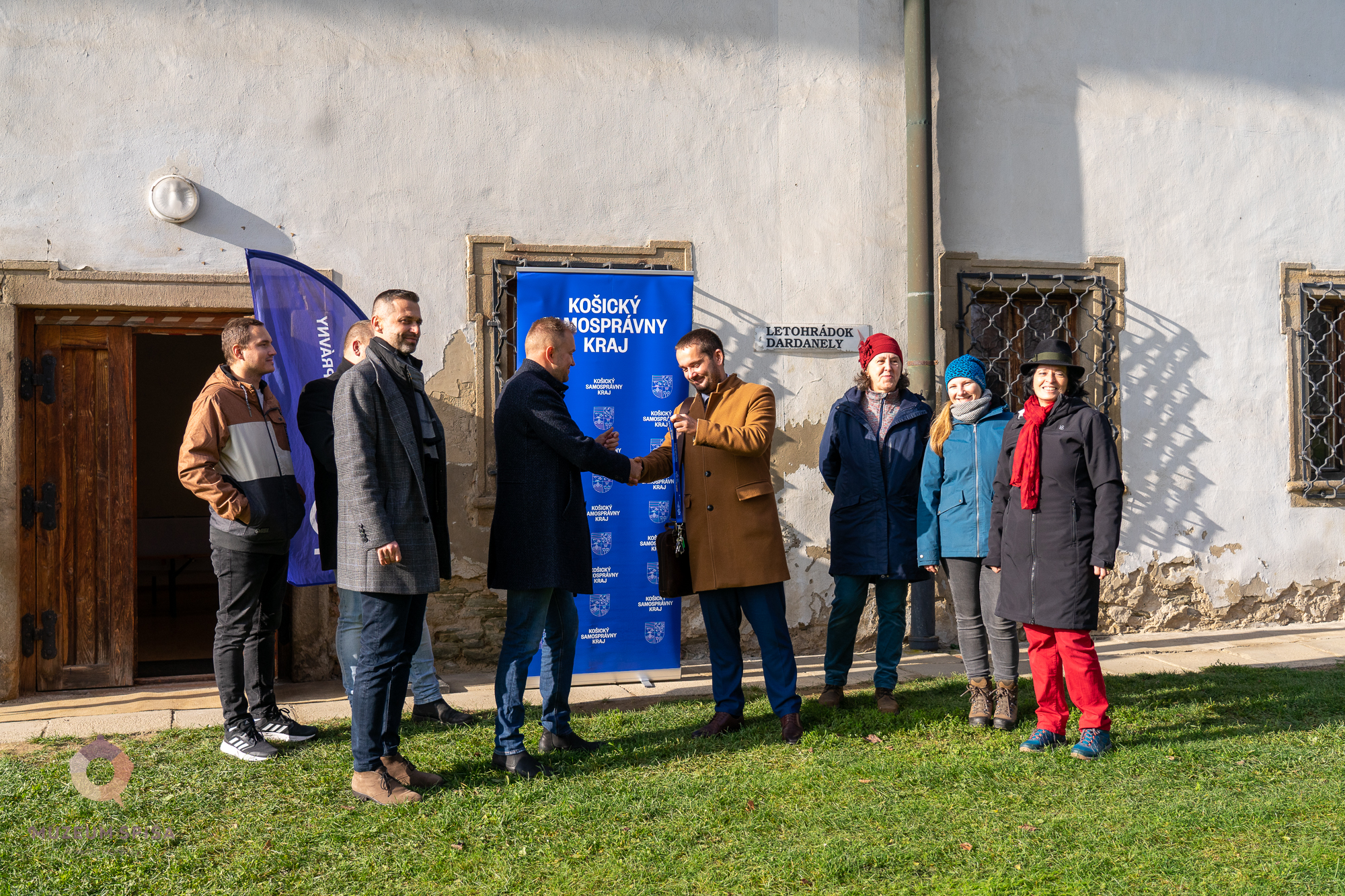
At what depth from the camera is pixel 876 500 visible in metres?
5.01

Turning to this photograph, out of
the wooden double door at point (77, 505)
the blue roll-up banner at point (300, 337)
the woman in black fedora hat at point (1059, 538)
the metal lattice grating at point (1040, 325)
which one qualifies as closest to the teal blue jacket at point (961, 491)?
the woman in black fedora hat at point (1059, 538)

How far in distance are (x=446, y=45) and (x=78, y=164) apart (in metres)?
2.17

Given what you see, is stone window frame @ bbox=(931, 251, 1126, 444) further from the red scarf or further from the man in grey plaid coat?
the man in grey plaid coat

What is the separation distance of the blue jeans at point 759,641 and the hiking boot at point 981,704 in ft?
2.76

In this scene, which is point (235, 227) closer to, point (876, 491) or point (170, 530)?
point (876, 491)

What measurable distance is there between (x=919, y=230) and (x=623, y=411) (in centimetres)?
259

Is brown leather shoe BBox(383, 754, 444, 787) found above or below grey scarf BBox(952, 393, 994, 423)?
below

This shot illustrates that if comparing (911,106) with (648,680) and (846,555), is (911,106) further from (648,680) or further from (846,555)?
(648,680)

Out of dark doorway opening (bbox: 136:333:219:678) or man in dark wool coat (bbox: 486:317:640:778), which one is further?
dark doorway opening (bbox: 136:333:219:678)

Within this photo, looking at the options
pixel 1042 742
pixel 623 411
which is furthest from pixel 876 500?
pixel 623 411

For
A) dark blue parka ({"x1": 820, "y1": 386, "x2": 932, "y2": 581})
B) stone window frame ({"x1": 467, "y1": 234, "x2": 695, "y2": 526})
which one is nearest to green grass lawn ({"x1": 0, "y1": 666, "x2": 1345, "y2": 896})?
dark blue parka ({"x1": 820, "y1": 386, "x2": 932, "y2": 581})

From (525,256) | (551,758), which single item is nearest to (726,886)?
(551,758)

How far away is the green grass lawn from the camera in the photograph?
10.4ft
